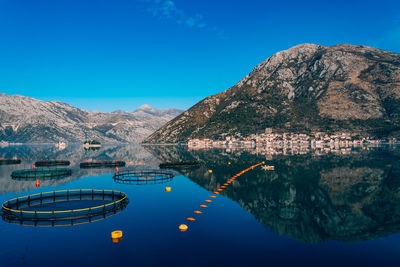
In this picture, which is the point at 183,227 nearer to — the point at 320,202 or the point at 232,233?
the point at 232,233

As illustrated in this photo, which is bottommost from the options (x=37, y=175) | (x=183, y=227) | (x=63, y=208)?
(x=183, y=227)

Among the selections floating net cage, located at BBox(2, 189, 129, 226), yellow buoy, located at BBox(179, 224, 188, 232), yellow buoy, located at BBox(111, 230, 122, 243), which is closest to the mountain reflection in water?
yellow buoy, located at BBox(179, 224, 188, 232)

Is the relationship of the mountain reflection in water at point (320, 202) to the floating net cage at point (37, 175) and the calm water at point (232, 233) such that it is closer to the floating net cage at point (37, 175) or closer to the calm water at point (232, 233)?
the calm water at point (232, 233)

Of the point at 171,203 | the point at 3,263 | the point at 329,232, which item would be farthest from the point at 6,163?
the point at 329,232

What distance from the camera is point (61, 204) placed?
4375 cm

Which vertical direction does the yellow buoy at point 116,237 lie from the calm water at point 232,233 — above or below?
above

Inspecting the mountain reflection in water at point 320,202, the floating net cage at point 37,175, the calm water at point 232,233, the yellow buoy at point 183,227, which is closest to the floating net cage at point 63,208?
the calm water at point 232,233

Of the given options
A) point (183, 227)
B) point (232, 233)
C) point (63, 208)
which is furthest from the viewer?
point (63, 208)

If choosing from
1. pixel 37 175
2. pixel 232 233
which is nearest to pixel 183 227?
pixel 232 233

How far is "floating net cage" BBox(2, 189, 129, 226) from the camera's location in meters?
35.0

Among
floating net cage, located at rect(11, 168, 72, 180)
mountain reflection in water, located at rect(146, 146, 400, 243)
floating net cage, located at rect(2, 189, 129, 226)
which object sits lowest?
mountain reflection in water, located at rect(146, 146, 400, 243)

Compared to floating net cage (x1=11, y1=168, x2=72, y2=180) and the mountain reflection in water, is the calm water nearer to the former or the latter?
the mountain reflection in water

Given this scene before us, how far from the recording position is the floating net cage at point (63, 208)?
34969 millimetres

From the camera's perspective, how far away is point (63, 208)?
41062 millimetres
